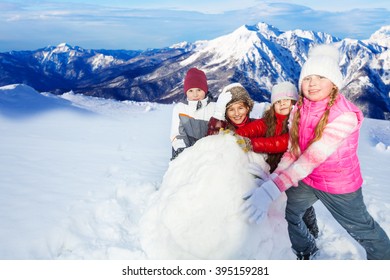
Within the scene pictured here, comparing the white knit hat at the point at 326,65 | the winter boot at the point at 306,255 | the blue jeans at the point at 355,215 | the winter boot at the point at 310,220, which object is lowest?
the winter boot at the point at 306,255

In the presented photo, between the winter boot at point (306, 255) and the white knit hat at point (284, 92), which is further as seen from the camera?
the white knit hat at point (284, 92)

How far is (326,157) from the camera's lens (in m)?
2.78

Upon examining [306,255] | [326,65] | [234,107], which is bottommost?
[306,255]

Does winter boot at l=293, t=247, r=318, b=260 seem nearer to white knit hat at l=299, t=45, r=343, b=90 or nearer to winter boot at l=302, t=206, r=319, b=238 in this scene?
winter boot at l=302, t=206, r=319, b=238

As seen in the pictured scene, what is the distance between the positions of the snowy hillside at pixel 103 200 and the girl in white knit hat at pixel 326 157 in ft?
1.71

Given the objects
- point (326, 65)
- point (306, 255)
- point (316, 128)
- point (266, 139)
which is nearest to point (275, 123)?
point (266, 139)

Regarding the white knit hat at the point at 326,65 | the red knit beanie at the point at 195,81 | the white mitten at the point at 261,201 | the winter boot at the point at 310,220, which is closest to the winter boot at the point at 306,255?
the winter boot at the point at 310,220

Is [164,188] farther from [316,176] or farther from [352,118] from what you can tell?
[352,118]

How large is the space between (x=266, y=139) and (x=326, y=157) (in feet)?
2.58

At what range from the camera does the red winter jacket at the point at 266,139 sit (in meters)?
3.42

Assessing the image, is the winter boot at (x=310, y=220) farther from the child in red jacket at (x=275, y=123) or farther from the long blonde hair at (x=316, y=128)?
the long blonde hair at (x=316, y=128)

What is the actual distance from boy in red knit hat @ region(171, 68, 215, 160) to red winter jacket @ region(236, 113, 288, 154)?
3.03 ft

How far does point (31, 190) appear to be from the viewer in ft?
14.3

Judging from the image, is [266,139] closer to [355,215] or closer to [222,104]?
[222,104]
